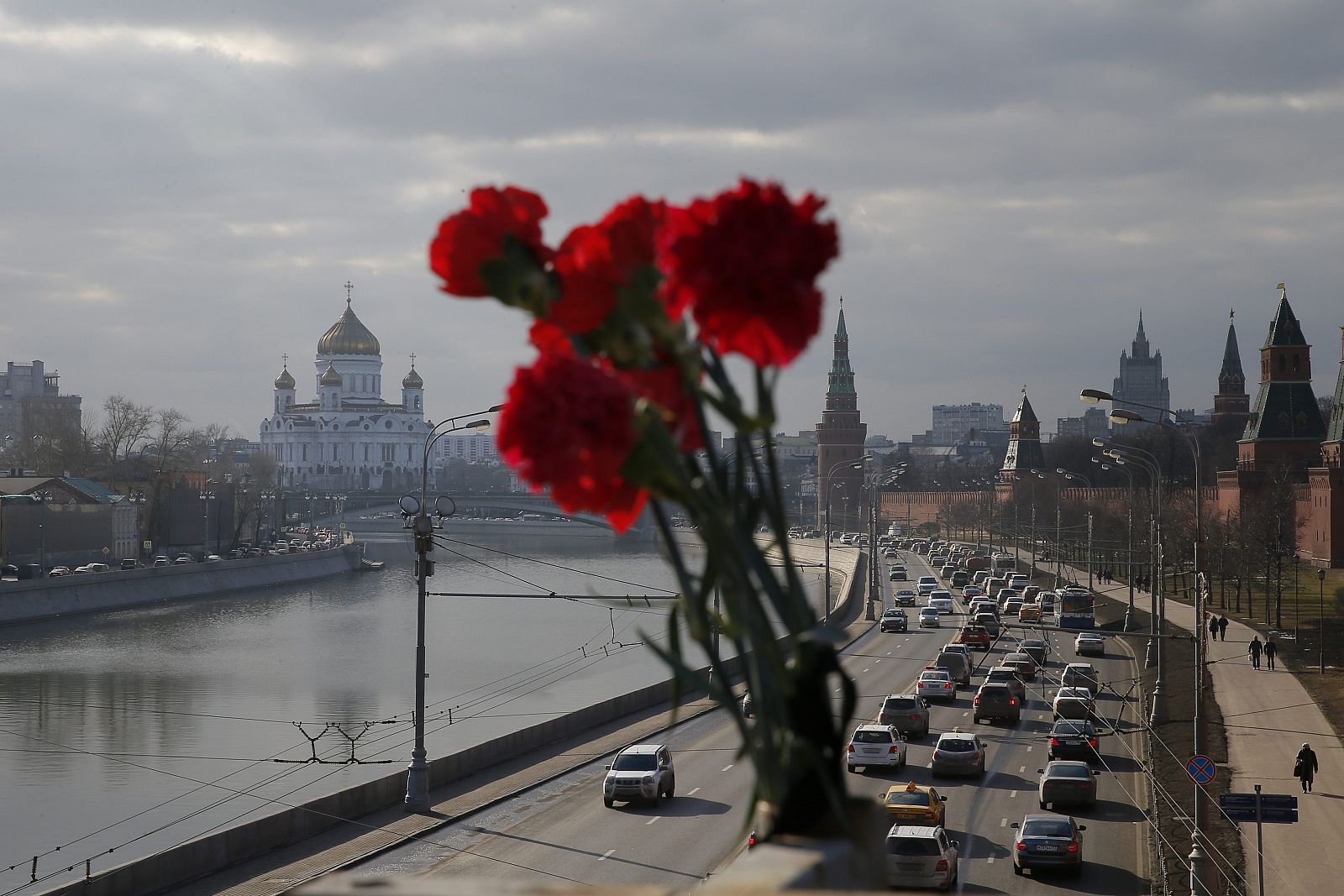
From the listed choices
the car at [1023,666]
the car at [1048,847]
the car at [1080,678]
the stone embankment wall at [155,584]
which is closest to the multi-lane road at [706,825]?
the car at [1048,847]

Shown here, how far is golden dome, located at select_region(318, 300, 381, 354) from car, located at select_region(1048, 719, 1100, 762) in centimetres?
13348

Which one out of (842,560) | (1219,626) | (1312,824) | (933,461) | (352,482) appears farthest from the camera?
(933,461)

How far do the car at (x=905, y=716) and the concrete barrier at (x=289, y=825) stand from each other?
5.17 metres

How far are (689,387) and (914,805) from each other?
14.0 metres

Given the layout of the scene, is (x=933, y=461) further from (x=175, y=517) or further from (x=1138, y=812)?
(x=1138, y=812)

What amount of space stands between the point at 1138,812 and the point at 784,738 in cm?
1730

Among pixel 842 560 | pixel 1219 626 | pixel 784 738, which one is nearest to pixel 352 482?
pixel 842 560

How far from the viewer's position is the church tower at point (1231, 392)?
301 ft

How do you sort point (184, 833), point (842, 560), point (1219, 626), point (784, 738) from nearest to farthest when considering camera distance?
point (784, 738)
point (184, 833)
point (1219, 626)
point (842, 560)

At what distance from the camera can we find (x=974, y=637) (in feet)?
117

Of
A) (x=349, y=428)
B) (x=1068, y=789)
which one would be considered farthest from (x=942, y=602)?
(x=349, y=428)

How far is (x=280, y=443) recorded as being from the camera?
14912 centimetres

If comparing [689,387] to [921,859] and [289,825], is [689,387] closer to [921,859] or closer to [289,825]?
[921,859]

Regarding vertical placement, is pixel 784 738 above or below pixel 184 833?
above
